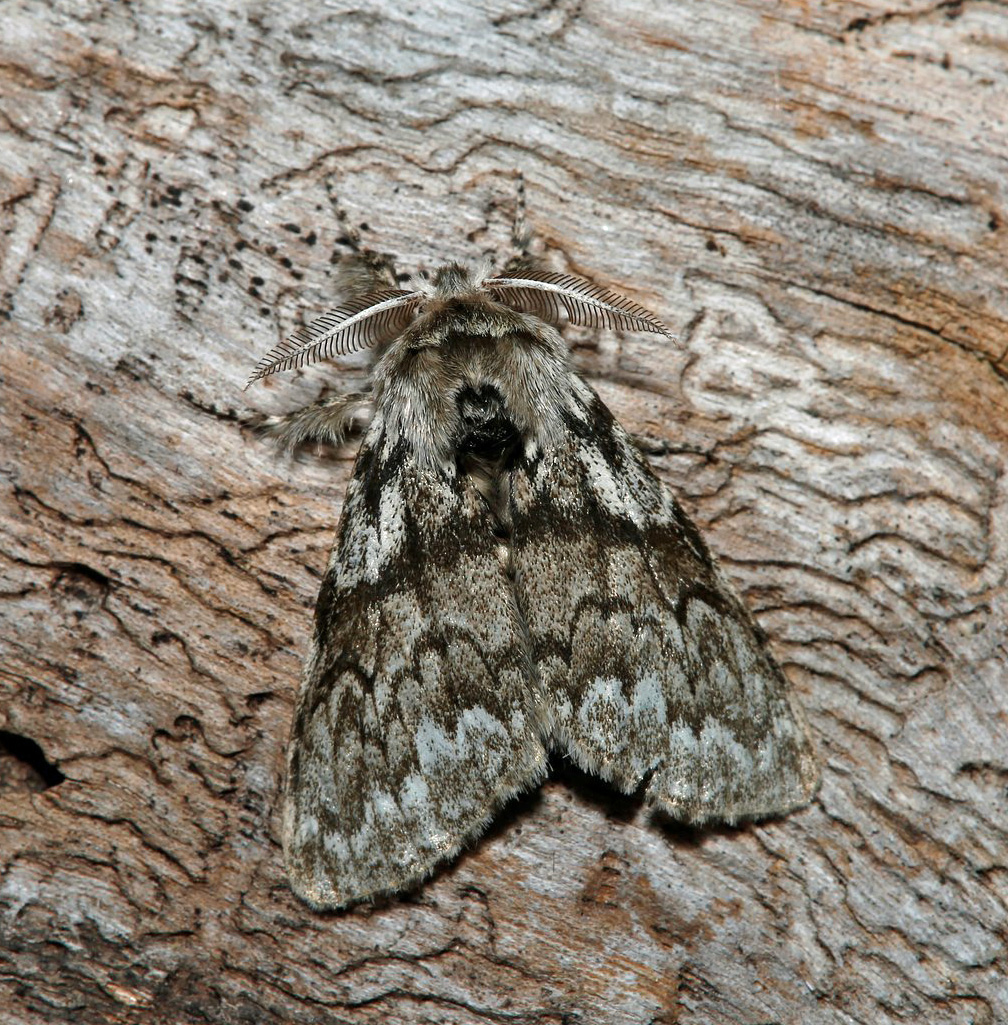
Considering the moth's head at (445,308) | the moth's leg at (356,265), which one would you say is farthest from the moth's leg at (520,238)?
the moth's leg at (356,265)

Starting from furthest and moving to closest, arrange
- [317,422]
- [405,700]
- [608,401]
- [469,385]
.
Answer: [608,401] → [317,422] → [469,385] → [405,700]

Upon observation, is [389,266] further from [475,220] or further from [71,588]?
[71,588]

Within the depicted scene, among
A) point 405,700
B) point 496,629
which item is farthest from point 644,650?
point 405,700

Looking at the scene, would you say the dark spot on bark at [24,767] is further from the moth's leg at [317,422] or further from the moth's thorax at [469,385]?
the moth's thorax at [469,385]

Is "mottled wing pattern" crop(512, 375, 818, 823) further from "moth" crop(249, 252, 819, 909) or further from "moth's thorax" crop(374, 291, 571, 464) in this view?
"moth's thorax" crop(374, 291, 571, 464)

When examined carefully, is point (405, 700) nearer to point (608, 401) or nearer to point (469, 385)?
point (469, 385)

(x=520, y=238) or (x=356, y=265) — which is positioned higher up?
(x=520, y=238)

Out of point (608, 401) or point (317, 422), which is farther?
point (608, 401)
